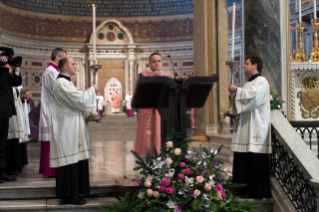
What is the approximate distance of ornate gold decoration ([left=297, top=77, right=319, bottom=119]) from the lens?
5.68 m

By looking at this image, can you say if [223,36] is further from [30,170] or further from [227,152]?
[30,170]

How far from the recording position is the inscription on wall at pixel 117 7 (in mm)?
18078

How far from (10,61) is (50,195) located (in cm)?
169

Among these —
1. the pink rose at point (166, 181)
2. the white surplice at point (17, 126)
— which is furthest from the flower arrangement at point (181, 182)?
the white surplice at point (17, 126)

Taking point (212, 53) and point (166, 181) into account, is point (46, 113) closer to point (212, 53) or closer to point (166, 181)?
point (166, 181)

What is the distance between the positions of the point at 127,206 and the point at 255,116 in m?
1.59

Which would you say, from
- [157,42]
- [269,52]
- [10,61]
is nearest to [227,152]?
[269,52]

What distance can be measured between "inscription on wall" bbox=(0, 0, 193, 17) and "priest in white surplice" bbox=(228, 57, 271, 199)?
15232 millimetres

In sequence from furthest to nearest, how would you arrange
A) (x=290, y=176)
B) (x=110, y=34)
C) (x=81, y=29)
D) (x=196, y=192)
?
1. (x=110, y=34)
2. (x=81, y=29)
3. (x=290, y=176)
4. (x=196, y=192)

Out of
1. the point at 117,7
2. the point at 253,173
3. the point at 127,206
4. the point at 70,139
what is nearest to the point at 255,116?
the point at 253,173

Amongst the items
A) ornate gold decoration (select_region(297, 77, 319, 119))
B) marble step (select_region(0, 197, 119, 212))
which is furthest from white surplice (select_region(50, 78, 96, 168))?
ornate gold decoration (select_region(297, 77, 319, 119))

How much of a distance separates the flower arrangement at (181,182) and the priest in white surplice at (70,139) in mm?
799

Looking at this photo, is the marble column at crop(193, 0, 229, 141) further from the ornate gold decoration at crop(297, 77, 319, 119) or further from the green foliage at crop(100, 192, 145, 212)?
the green foliage at crop(100, 192, 145, 212)

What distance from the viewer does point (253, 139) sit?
3.88m
